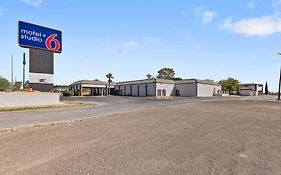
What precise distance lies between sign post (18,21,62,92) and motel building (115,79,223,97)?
40923 mm

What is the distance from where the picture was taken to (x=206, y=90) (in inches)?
3059

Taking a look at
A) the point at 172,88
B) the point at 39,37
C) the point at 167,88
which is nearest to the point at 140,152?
the point at 39,37

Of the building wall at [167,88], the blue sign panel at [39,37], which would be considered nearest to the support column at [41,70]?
the blue sign panel at [39,37]

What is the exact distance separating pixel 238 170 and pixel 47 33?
34416mm

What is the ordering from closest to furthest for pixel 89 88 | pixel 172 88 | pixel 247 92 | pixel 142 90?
pixel 142 90 < pixel 172 88 < pixel 89 88 < pixel 247 92

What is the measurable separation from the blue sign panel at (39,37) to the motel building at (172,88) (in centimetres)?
4090

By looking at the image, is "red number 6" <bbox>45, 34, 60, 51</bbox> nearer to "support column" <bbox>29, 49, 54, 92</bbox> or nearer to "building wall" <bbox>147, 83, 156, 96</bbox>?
"support column" <bbox>29, 49, 54, 92</bbox>

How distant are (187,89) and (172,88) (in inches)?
241

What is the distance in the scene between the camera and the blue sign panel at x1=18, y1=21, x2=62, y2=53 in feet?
104

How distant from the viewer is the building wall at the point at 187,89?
72.8m

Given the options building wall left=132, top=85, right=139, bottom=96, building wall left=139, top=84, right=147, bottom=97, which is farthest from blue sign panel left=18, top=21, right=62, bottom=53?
building wall left=132, top=85, right=139, bottom=96

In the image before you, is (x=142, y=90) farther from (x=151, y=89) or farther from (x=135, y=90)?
(x=151, y=89)

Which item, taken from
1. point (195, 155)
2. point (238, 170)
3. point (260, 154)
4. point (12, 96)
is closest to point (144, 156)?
point (195, 155)

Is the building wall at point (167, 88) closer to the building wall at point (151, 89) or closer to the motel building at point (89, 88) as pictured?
the building wall at point (151, 89)
